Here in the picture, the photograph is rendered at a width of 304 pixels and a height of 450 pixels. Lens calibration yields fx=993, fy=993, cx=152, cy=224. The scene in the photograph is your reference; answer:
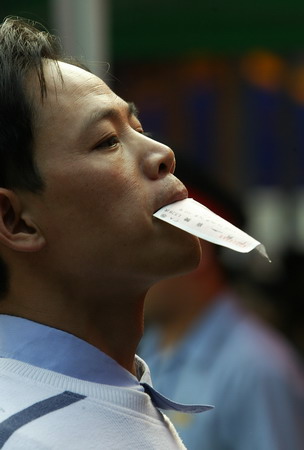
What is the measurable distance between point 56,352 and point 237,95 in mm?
6816

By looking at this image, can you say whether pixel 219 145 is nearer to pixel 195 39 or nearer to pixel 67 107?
pixel 195 39

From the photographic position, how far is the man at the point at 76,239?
1.71 m

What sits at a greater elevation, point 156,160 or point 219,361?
point 156,160

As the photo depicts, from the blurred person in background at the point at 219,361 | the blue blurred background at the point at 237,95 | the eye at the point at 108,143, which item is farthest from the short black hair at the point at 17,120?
the blue blurred background at the point at 237,95

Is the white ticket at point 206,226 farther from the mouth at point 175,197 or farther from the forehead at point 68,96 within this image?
the forehead at point 68,96

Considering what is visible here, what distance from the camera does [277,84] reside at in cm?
823

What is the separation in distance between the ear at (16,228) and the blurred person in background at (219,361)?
1683 millimetres

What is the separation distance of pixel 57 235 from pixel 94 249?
70 millimetres

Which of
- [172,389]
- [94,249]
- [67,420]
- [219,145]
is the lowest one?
[219,145]

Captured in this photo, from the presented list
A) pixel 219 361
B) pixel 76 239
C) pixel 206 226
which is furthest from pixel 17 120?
pixel 219 361

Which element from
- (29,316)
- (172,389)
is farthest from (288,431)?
(29,316)

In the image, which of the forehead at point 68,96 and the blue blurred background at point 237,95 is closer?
the forehead at point 68,96

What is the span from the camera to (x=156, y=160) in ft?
5.81

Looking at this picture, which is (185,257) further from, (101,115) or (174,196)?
(101,115)
